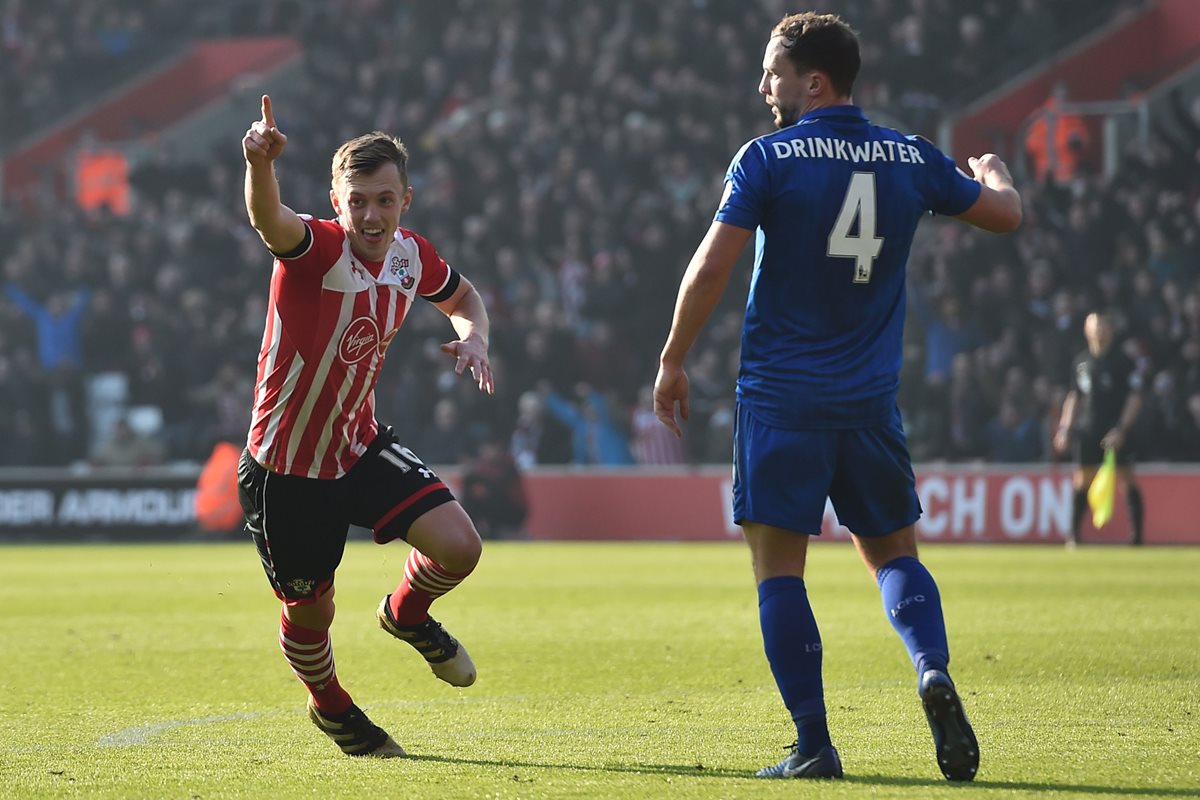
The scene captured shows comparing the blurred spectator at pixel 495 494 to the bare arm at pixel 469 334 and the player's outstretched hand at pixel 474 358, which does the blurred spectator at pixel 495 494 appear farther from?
the player's outstretched hand at pixel 474 358

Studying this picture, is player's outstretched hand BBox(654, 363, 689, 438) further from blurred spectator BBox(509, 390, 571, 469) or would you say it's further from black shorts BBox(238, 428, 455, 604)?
blurred spectator BBox(509, 390, 571, 469)

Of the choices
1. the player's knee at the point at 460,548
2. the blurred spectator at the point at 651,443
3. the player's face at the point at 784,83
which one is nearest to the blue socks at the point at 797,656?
the player's knee at the point at 460,548

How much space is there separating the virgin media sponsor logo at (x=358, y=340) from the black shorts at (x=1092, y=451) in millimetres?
11995

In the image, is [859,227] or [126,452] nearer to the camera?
[859,227]

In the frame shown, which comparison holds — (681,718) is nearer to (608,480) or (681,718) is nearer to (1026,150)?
(608,480)

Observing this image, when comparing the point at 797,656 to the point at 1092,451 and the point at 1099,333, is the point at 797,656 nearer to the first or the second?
the point at 1099,333

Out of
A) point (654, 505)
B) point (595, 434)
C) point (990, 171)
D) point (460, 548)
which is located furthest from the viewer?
point (595, 434)

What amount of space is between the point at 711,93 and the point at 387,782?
722 inches

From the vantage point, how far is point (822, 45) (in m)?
4.78

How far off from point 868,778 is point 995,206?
64.1 inches

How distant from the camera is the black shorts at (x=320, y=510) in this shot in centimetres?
533

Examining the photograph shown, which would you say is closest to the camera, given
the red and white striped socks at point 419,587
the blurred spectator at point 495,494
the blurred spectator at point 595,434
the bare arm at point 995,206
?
the bare arm at point 995,206

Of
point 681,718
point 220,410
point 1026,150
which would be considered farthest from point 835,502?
point 220,410

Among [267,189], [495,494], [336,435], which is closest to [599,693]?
[336,435]
